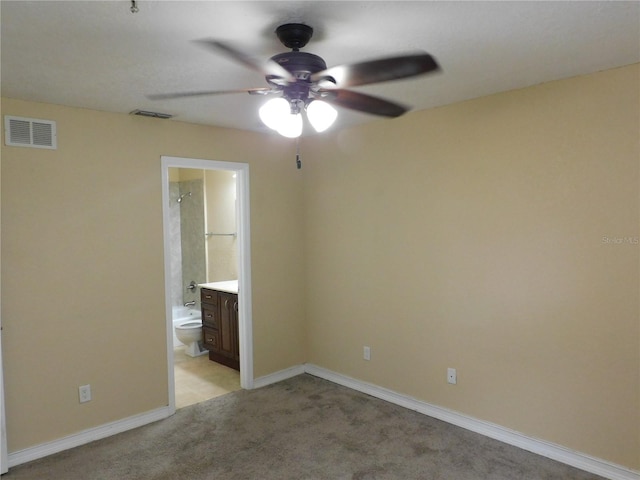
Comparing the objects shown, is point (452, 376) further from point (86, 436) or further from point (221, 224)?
point (221, 224)

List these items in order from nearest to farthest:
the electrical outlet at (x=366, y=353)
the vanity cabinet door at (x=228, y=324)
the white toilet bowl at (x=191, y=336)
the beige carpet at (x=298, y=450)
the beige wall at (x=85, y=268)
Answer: the beige carpet at (x=298, y=450) < the beige wall at (x=85, y=268) < the electrical outlet at (x=366, y=353) < the vanity cabinet door at (x=228, y=324) < the white toilet bowl at (x=191, y=336)

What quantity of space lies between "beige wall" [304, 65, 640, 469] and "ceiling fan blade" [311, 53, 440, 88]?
1.43 metres

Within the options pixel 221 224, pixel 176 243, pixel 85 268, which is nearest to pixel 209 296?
pixel 221 224

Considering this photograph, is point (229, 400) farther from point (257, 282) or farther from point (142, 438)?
point (257, 282)

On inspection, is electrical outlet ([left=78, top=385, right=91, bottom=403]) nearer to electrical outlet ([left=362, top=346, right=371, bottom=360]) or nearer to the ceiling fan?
electrical outlet ([left=362, top=346, right=371, bottom=360])

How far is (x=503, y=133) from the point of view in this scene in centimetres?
285

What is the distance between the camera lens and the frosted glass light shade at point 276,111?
1.70 m

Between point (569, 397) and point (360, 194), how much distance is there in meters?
2.19

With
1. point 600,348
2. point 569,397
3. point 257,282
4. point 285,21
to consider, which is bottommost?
point 569,397

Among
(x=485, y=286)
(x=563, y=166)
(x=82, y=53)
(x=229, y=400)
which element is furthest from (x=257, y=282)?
(x=563, y=166)

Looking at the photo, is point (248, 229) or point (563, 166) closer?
point (563, 166)

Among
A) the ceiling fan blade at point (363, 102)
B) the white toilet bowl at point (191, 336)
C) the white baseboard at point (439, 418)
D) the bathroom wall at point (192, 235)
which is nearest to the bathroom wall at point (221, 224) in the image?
the bathroom wall at point (192, 235)

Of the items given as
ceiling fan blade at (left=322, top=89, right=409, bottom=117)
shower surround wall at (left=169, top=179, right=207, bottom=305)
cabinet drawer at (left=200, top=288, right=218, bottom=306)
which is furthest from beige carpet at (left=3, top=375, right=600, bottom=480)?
shower surround wall at (left=169, top=179, right=207, bottom=305)

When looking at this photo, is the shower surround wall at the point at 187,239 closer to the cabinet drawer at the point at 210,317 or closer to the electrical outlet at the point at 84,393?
the cabinet drawer at the point at 210,317
